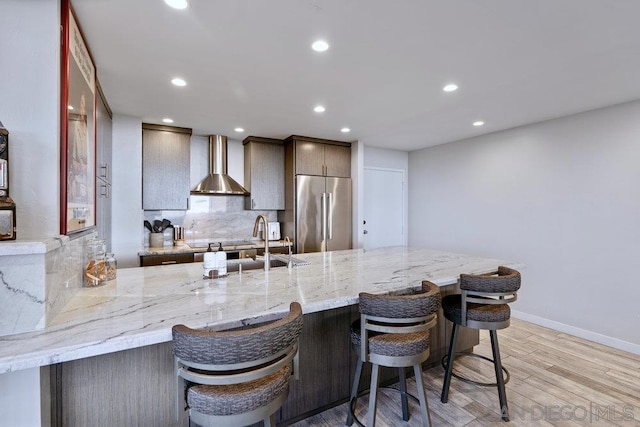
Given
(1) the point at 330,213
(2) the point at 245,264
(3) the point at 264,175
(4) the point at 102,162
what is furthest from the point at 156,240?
(1) the point at 330,213

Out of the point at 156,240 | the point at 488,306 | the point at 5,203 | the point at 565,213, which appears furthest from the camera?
the point at 156,240

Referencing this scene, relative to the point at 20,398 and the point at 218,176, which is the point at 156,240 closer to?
the point at 218,176

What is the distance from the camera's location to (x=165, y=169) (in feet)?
12.2

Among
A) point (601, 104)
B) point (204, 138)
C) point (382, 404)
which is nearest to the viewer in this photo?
point (382, 404)

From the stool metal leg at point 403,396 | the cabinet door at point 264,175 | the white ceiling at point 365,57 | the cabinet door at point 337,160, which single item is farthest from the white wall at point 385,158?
the stool metal leg at point 403,396

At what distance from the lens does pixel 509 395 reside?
2.16 metres

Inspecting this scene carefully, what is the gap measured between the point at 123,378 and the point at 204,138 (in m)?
3.53

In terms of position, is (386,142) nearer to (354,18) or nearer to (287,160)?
(287,160)

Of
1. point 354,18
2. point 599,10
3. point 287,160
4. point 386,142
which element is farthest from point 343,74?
Answer: point 386,142

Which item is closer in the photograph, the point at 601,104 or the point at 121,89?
the point at 121,89

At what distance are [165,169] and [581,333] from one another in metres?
5.14

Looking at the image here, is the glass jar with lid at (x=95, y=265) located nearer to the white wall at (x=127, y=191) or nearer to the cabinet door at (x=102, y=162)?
the cabinet door at (x=102, y=162)

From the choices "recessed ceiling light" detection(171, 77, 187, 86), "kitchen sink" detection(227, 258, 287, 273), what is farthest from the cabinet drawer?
"recessed ceiling light" detection(171, 77, 187, 86)

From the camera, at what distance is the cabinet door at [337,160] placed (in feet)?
14.7
